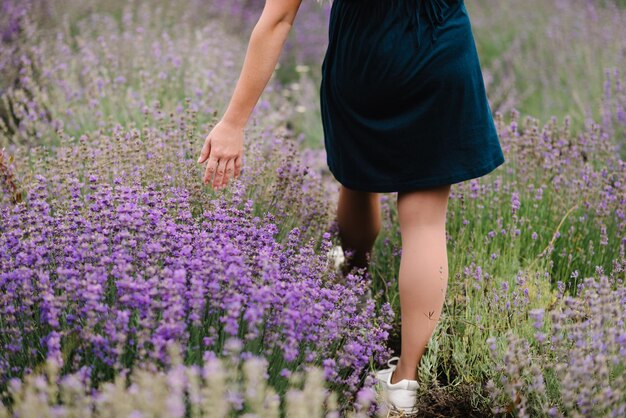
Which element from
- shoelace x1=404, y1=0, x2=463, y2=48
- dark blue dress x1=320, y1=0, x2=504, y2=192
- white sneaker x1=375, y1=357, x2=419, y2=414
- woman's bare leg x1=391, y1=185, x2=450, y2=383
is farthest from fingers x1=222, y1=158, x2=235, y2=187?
white sneaker x1=375, y1=357, x2=419, y2=414

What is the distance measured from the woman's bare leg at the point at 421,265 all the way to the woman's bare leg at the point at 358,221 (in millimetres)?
470

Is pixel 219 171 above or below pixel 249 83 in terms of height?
below

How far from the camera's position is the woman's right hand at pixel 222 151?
2188mm

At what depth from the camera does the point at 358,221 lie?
9.10 feet

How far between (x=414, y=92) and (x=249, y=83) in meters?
0.49

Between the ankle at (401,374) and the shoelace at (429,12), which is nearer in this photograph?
the shoelace at (429,12)

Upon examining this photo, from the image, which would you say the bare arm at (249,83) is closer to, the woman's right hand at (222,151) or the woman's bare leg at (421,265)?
the woman's right hand at (222,151)

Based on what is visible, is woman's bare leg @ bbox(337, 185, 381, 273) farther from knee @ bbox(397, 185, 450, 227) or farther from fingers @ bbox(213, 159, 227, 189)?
fingers @ bbox(213, 159, 227, 189)

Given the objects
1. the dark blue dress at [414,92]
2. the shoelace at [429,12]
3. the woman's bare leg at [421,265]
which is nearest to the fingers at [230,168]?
the dark blue dress at [414,92]

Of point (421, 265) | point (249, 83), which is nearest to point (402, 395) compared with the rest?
point (421, 265)

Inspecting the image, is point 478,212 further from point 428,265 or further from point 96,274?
point 96,274

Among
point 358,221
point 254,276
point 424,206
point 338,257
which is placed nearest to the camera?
point 254,276

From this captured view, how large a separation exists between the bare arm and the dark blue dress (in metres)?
0.24

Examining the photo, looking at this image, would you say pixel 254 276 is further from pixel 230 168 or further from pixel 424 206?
pixel 424 206
